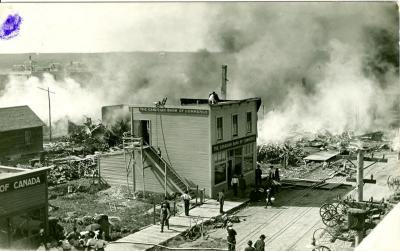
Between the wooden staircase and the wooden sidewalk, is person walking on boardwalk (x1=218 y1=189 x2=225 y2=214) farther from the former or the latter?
the wooden staircase

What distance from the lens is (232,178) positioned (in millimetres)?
26188

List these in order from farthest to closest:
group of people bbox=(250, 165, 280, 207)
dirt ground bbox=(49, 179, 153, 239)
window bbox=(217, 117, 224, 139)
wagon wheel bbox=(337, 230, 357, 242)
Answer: window bbox=(217, 117, 224, 139)
group of people bbox=(250, 165, 280, 207)
dirt ground bbox=(49, 179, 153, 239)
wagon wheel bbox=(337, 230, 357, 242)

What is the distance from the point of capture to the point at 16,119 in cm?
3544

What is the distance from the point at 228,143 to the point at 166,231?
804cm

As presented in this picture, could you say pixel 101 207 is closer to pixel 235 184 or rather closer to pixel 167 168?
pixel 167 168

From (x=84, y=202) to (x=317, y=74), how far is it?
55.5 ft

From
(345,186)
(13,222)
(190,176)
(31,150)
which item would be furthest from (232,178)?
(31,150)

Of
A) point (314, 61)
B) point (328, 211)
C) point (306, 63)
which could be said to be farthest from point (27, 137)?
point (328, 211)

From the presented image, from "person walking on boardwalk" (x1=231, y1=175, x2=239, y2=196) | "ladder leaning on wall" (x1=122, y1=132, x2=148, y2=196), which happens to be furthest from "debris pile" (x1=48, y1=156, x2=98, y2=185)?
"person walking on boardwalk" (x1=231, y1=175, x2=239, y2=196)

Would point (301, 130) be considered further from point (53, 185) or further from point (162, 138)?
point (53, 185)

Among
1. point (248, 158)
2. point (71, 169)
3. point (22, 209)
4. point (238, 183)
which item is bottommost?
point (238, 183)

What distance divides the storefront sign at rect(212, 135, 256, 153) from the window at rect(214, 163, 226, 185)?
95 cm

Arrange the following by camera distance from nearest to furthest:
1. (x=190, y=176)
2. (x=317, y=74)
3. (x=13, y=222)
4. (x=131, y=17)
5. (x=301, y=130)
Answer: (x=13, y=222), (x=131, y=17), (x=190, y=176), (x=317, y=74), (x=301, y=130)

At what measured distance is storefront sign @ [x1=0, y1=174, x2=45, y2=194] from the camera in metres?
15.9
